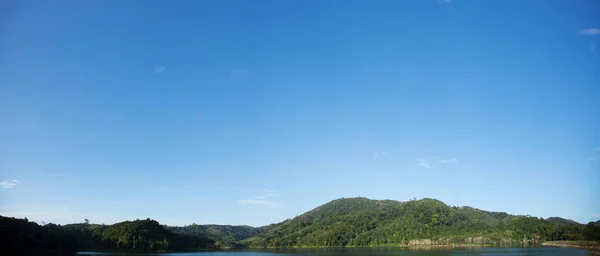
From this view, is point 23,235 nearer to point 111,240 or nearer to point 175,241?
point 111,240

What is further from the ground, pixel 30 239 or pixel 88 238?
pixel 30 239

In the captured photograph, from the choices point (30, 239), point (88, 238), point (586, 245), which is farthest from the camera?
point (88, 238)

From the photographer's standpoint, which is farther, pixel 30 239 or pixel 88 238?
pixel 88 238

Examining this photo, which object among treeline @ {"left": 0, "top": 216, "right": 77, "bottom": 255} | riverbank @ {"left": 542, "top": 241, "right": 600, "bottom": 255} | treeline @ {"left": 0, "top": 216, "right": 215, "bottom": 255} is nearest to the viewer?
riverbank @ {"left": 542, "top": 241, "right": 600, "bottom": 255}

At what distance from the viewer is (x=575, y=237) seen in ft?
419

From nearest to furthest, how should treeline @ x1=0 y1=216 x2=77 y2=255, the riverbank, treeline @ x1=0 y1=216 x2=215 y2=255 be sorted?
the riverbank < treeline @ x1=0 y1=216 x2=77 y2=255 < treeline @ x1=0 y1=216 x2=215 y2=255

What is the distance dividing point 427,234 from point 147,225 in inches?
4952

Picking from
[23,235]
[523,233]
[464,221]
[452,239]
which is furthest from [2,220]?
[464,221]

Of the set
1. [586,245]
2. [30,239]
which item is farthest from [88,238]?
[586,245]

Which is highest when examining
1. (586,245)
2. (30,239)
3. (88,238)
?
(30,239)

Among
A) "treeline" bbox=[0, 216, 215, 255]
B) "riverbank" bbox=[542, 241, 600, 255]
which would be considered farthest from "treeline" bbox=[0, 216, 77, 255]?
"riverbank" bbox=[542, 241, 600, 255]

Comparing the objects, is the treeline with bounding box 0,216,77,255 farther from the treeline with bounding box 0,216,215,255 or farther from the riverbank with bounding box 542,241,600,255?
the riverbank with bounding box 542,241,600,255

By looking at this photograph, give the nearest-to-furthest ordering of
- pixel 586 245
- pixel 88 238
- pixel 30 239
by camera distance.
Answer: pixel 30 239, pixel 586 245, pixel 88 238

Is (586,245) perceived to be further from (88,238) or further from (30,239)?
(88,238)
